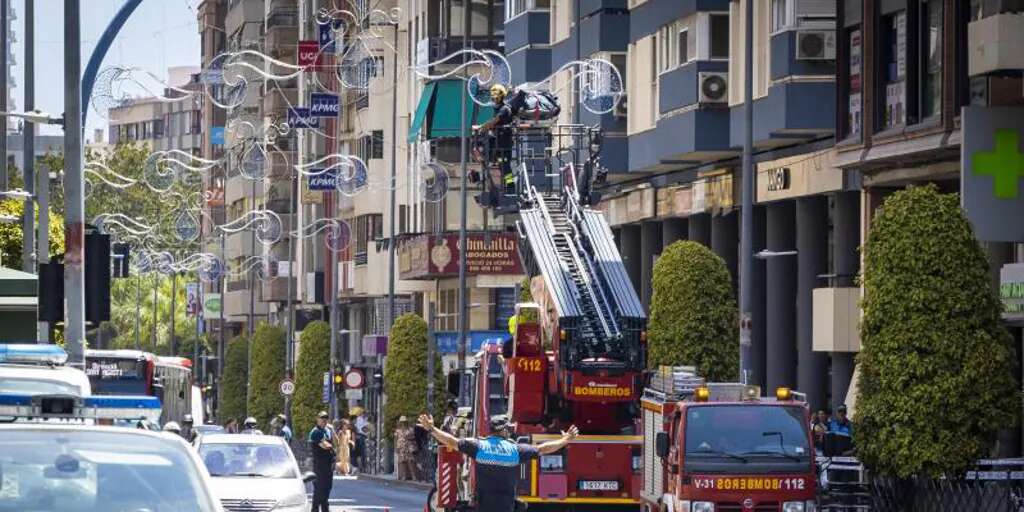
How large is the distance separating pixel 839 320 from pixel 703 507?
17692 millimetres

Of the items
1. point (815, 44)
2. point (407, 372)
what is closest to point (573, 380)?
point (815, 44)

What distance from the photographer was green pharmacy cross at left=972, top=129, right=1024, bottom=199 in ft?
111

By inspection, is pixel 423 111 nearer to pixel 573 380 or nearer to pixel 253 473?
pixel 573 380

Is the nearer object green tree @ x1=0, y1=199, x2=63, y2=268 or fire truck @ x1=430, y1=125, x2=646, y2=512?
fire truck @ x1=430, y1=125, x2=646, y2=512

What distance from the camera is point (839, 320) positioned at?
42.9 metres

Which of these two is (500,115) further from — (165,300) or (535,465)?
(165,300)

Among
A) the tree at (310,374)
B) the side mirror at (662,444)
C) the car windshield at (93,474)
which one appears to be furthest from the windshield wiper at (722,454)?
the tree at (310,374)

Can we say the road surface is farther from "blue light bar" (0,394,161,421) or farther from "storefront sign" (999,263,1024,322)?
"blue light bar" (0,394,161,421)

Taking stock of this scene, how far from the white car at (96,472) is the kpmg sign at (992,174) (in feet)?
73.3

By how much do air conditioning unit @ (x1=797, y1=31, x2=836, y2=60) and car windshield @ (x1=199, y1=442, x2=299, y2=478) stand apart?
15.9 meters

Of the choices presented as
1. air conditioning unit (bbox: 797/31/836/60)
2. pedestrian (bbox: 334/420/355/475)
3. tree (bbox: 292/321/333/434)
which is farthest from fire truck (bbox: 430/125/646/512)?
tree (bbox: 292/321/333/434)

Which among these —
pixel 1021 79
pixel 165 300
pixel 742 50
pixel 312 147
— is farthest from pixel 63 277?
pixel 165 300

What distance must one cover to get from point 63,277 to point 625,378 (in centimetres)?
702

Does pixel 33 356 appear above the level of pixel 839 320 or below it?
above
